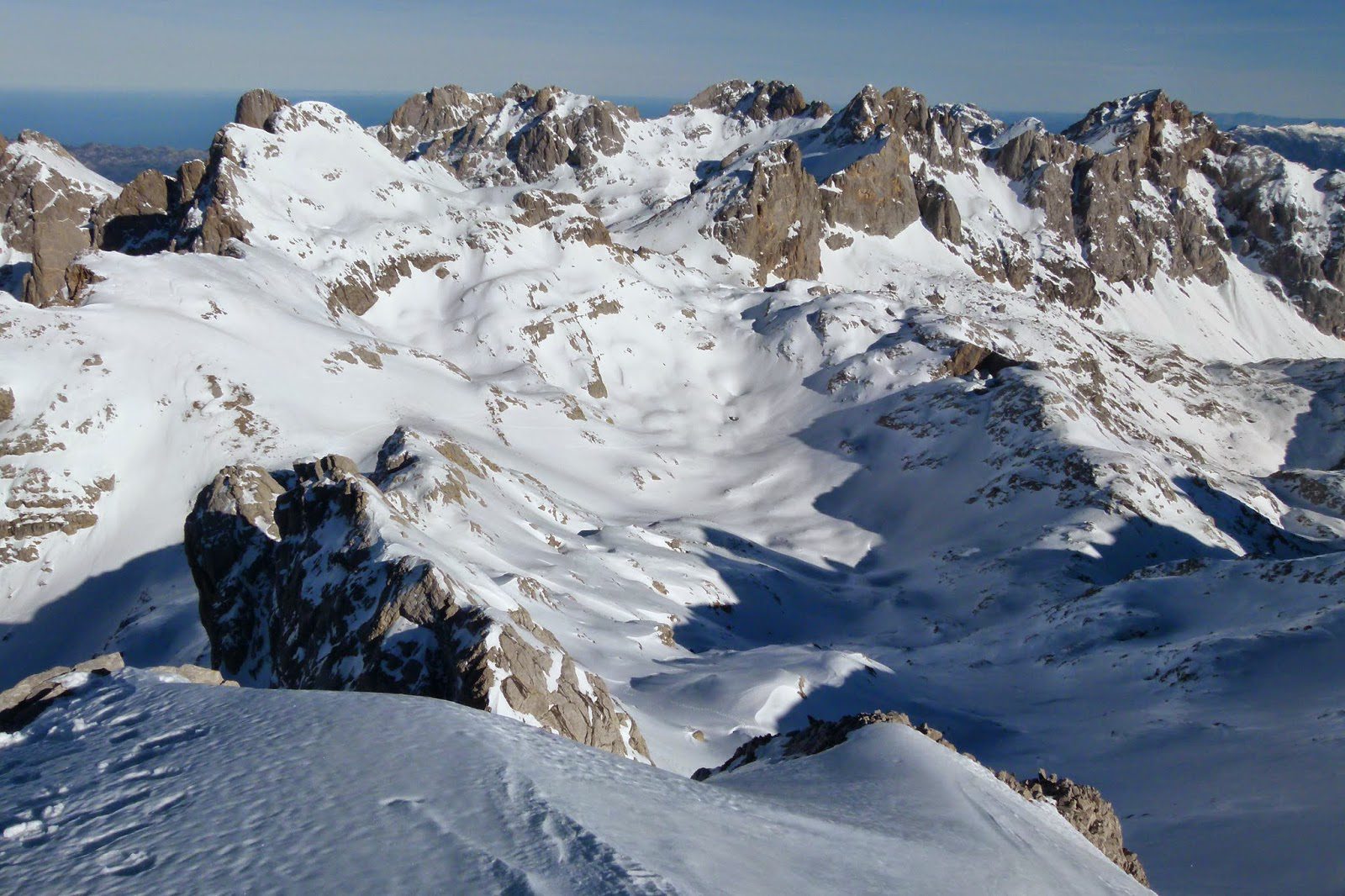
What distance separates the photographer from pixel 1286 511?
79.9 meters

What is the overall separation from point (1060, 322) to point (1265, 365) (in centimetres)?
3888

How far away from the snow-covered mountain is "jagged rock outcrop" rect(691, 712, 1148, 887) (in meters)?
2.26

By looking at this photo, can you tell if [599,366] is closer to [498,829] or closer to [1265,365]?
[498,829]

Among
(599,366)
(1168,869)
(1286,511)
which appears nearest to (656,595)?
(1168,869)

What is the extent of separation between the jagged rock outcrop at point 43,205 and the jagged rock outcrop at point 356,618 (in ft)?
272

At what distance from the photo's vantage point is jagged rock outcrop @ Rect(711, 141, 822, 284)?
14112 centimetres

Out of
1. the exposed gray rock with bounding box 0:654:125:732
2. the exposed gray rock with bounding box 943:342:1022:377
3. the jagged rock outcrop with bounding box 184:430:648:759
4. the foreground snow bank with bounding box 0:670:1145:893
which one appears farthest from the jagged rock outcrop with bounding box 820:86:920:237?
the exposed gray rock with bounding box 0:654:125:732

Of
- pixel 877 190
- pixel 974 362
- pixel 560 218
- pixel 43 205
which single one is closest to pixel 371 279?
pixel 560 218

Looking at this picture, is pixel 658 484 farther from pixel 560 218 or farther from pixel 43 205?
pixel 43 205

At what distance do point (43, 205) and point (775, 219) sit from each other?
101 meters

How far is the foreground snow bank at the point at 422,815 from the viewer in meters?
9.74

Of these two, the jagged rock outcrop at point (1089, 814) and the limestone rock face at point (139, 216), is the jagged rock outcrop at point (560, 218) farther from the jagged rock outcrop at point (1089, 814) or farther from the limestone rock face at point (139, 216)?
the jagged rock outcrop at point (1089, 814)

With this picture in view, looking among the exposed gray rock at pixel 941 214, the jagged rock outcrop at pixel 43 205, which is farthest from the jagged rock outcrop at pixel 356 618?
the exposed gray rock at pixel 941 214

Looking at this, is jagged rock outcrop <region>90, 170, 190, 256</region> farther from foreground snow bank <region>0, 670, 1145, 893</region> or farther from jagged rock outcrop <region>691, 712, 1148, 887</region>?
foreground snow bank <region>0, 670, 1145, 893</region>
